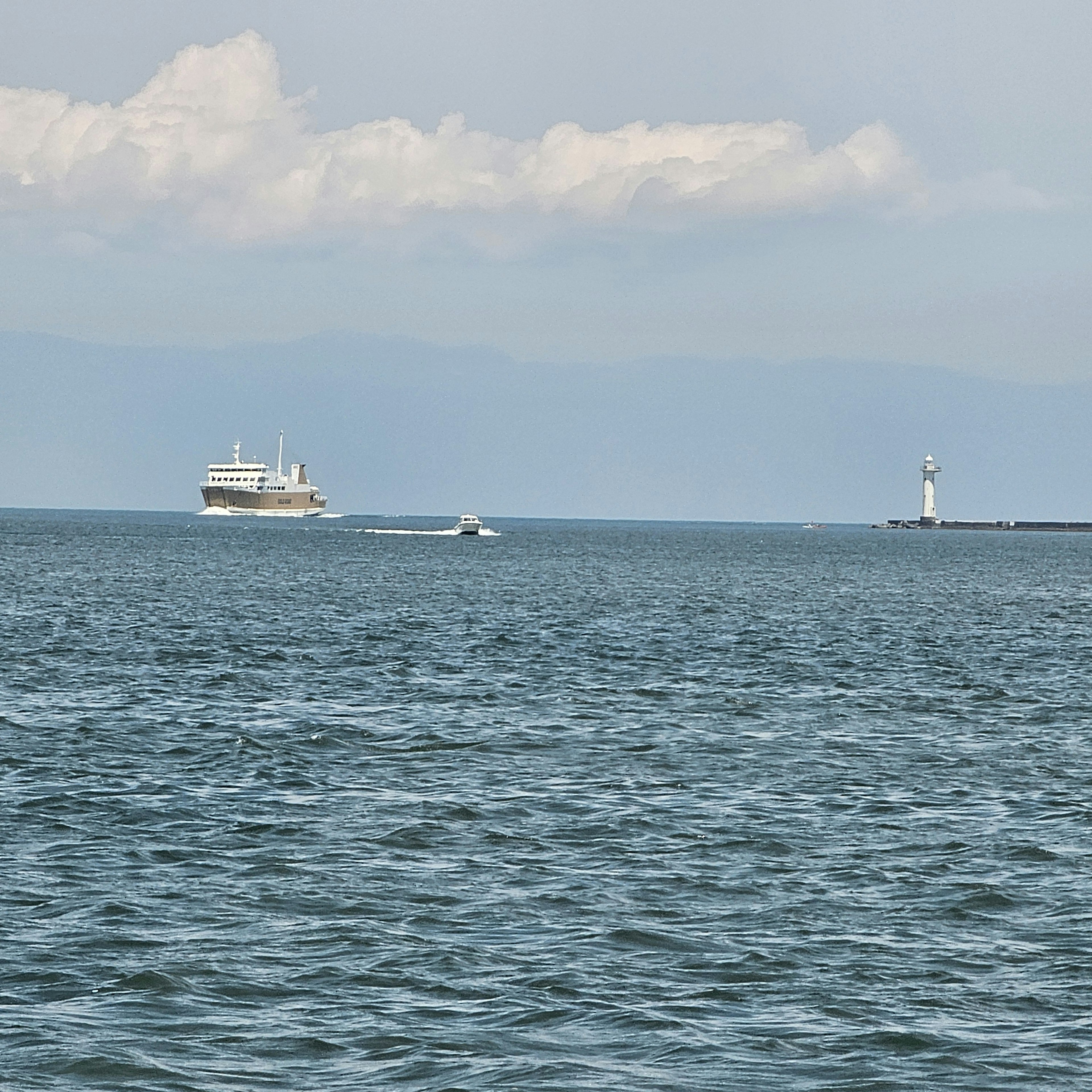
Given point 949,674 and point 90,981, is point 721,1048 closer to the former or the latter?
point 90,981

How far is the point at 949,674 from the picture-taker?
47.2 meters

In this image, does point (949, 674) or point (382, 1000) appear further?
point (949, 674)

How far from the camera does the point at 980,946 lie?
56.3 ft

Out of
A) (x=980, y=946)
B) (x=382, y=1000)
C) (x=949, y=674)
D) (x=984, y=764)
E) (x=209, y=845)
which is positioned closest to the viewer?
(x=382, y=1000)

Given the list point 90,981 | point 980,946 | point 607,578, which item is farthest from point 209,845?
point 607,578

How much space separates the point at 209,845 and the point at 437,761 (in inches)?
311

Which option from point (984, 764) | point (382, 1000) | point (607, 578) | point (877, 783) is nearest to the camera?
point (382, 1000)

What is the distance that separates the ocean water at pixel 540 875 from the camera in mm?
13898

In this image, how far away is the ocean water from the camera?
45.6 feet

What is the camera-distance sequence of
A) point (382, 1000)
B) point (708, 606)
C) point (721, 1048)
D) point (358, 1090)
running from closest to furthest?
point (358, 1090), point (721, 1048), point (382, 1000), point (708, 606)

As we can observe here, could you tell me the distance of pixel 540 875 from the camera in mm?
20031

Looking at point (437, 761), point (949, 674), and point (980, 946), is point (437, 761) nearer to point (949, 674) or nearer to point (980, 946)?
point (980, 946)

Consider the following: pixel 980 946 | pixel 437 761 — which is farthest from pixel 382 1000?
pixel 437 761

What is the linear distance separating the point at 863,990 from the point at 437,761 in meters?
14.2
